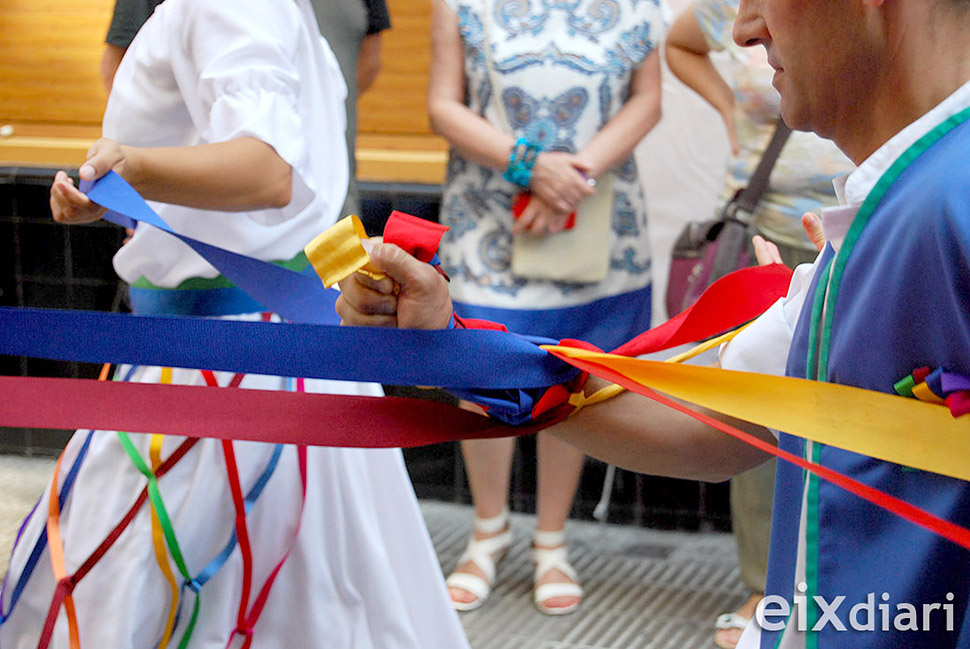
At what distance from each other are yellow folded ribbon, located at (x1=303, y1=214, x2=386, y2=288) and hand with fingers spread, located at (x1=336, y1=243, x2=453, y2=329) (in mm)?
14

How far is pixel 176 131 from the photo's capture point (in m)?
1.71

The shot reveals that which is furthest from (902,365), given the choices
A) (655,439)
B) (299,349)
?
(299,349)

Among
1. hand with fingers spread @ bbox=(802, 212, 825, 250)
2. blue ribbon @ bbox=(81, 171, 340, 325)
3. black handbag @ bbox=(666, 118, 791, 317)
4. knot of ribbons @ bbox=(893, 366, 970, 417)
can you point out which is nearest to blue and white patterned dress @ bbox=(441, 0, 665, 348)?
black handbag @ bbox=(666, 118, 791, 317)

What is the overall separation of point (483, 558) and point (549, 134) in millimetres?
1104

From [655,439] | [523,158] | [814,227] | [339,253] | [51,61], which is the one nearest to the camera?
[339,253]

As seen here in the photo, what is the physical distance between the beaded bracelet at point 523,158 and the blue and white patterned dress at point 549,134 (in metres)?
0.05

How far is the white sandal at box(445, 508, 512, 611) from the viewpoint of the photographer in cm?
288

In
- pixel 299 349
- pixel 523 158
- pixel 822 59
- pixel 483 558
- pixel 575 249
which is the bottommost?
pixel 483 558

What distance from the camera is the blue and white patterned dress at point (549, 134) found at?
2658mm

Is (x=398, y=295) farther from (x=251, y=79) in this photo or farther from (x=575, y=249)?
(x=575, y=249)

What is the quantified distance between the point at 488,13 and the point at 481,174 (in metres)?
0.38

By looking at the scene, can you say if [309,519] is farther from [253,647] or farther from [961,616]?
[961,616]

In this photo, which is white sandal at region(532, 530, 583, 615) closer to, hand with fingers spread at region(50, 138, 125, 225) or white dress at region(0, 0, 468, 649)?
white dress at region(0, 0, 468, 649)

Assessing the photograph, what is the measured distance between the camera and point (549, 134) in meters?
2.70
